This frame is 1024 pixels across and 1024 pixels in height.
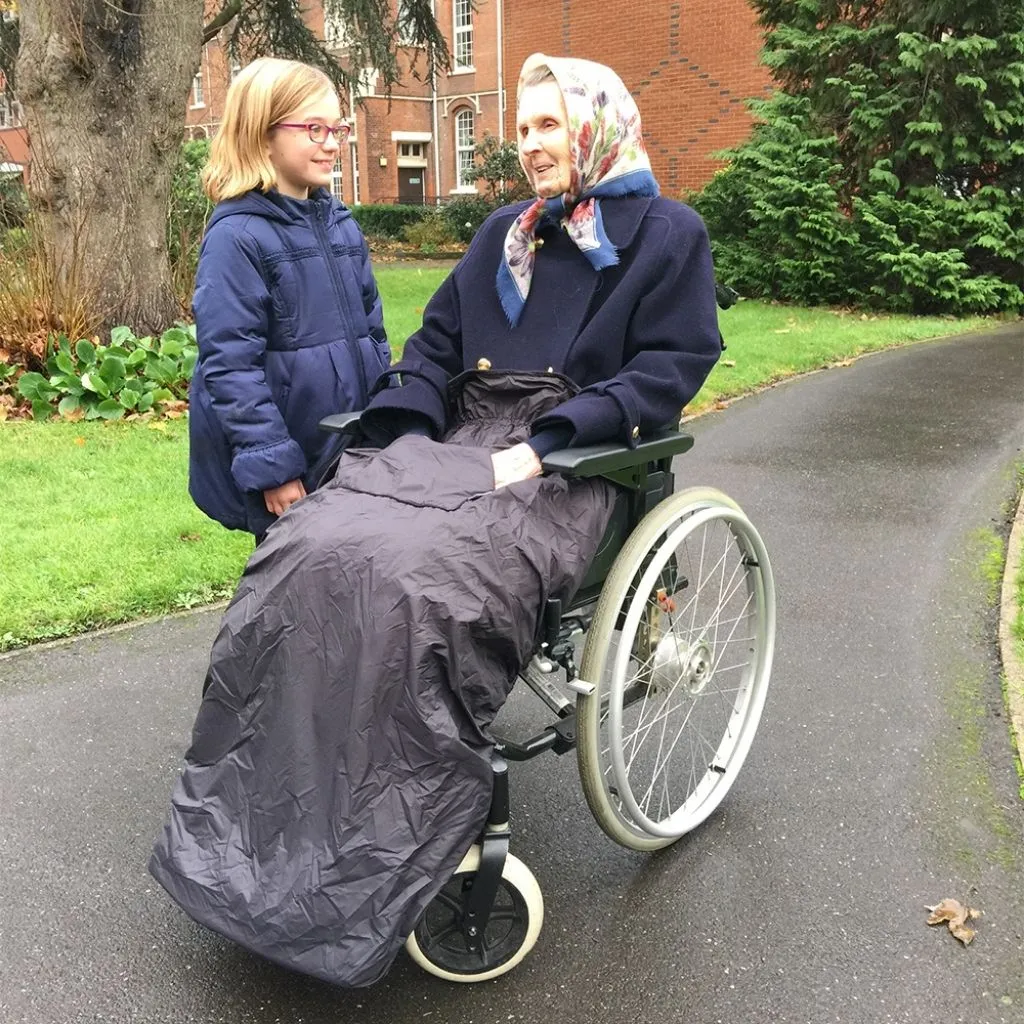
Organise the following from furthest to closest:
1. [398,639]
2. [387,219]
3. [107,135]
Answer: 1. [387,219]
2. [107,135]
3. [398,639]

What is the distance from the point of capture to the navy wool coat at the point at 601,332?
2363 millimetres

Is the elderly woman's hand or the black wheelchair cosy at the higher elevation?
the elderly woman's hand

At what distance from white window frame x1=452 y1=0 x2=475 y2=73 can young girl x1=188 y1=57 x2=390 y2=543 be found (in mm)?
29398

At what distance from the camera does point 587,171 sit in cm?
249

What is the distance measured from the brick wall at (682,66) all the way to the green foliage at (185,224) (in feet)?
37.4

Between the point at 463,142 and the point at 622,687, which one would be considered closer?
the point at 622,687

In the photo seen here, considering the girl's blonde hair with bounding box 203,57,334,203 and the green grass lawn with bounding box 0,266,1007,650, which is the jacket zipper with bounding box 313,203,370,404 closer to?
the girl's blonde hair with bounding box 203,57,334,203

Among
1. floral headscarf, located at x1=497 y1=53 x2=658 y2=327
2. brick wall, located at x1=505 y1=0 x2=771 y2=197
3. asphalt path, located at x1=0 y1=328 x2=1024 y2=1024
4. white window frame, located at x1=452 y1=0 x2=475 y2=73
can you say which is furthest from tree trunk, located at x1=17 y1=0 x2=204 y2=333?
white window frame, located at x1=452 y1=0 x2=475 y2=73

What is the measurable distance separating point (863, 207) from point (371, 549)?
479 inches

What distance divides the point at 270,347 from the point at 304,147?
535 millimetres

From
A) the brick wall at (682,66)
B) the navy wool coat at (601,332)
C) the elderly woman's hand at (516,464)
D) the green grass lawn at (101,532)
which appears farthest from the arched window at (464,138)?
the elderly woman's hand at (516,464)

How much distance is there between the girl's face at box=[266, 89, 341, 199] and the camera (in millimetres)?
2646

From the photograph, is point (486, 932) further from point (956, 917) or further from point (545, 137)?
point (545, 137)

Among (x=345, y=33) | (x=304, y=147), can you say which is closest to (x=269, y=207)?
(x=304, y=147)
